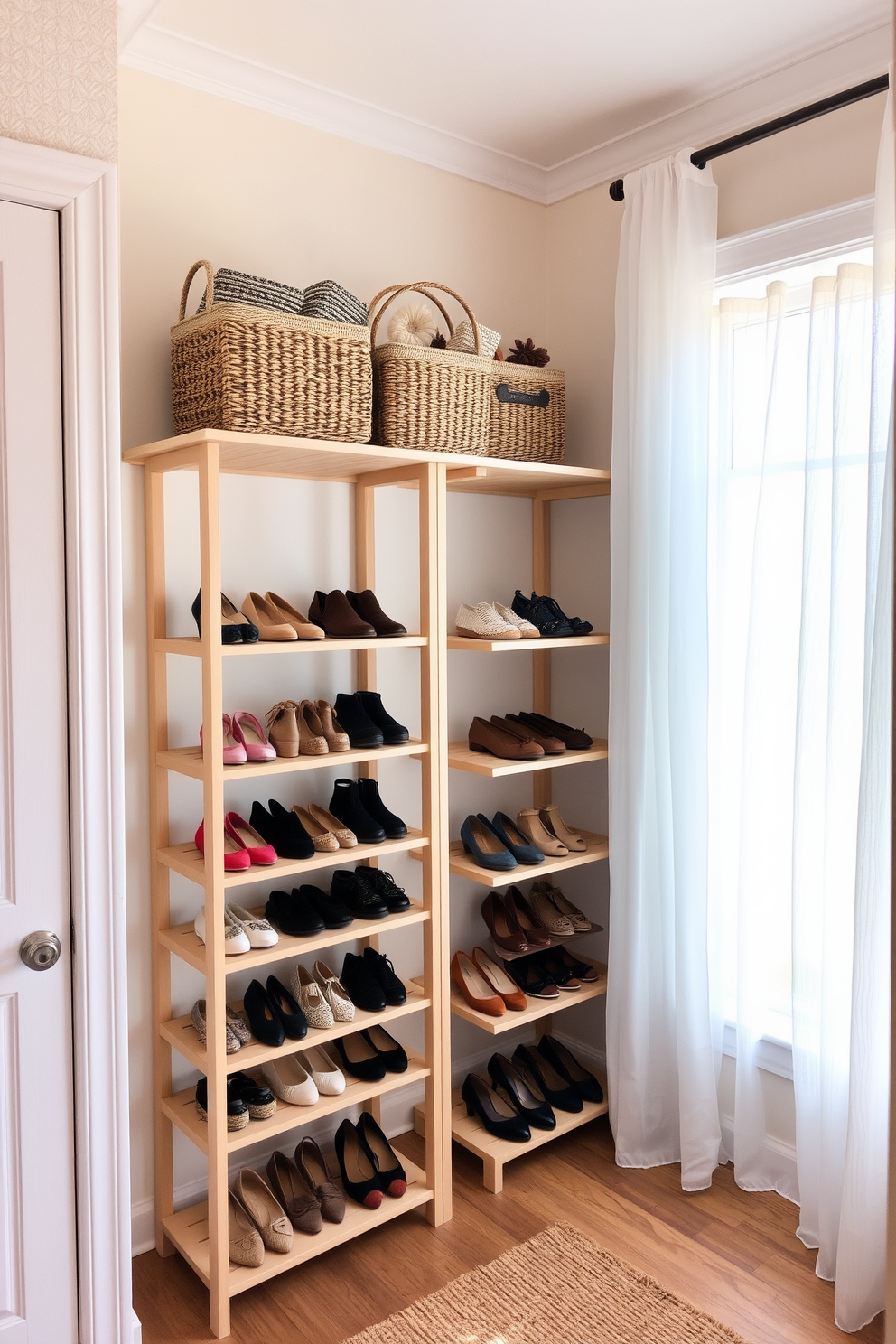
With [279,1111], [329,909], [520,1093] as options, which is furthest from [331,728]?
[520,1093]

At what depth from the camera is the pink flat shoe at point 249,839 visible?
2.08 metres

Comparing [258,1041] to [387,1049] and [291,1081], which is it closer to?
[291,1081]

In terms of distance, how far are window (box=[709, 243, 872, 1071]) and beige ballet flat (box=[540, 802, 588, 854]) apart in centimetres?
40

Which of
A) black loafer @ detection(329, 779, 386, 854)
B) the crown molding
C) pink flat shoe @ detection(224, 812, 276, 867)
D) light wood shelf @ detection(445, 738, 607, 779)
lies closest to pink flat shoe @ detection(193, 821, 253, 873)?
pink flat shoe @ detection(224, 812, 276, 867)

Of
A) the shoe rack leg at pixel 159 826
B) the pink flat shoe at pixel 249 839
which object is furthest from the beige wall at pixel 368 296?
the pink flat shoe at pixel 249 839

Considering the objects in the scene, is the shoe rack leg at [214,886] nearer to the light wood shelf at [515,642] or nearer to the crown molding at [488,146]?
the light wood shelf at [515,642]

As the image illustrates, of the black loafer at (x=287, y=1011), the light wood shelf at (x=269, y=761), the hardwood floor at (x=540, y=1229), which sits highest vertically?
the light wood shelf at (x=269, y=761)

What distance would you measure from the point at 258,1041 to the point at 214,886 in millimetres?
418

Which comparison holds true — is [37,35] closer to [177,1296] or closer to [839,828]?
[839,828]

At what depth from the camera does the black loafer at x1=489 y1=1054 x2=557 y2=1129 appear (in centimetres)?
256

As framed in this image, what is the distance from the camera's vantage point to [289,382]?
2.03 meters

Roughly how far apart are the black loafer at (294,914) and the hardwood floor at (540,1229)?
2.57 feet

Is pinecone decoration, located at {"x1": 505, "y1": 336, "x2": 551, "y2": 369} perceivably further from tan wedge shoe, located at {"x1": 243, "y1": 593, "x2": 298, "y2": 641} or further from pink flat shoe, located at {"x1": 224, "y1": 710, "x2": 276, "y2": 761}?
Answer: pink flat shoe, located at {"x1": 224, "y1": 710, "x2": 276, "y2": 761}

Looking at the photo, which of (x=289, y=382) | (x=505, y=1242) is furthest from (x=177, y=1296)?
(x=289, y=382)
